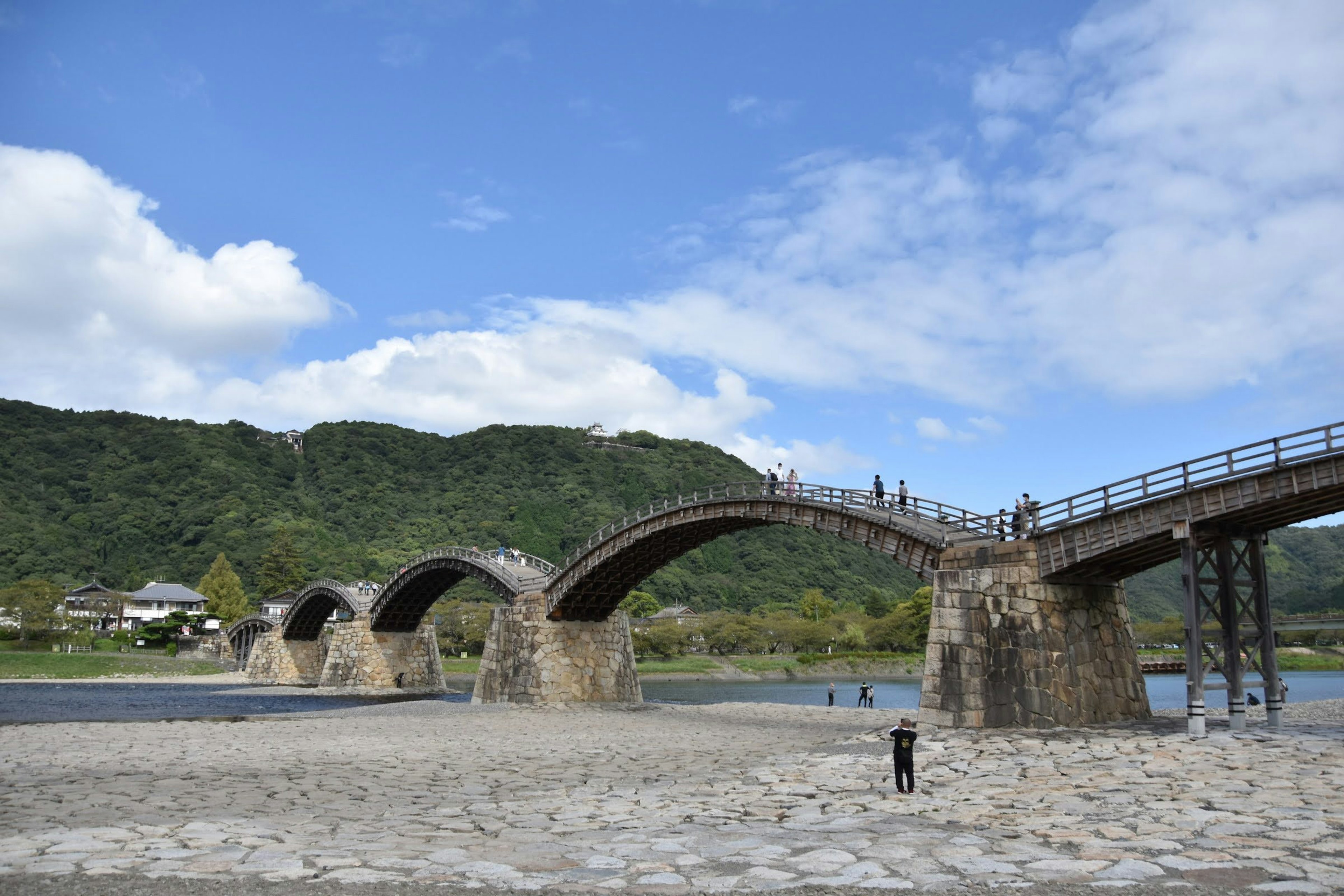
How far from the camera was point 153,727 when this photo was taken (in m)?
30.6

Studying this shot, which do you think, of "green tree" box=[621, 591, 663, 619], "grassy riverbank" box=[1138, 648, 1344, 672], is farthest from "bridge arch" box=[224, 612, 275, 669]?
"grassy riverbank" box=[1138, 648, 1344, 672]

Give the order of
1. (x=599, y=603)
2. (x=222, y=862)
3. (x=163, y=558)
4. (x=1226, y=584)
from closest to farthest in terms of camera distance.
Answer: (x=222, y=862), (x=1226, y=584), (x=599, y=603), (x=163, y=558)

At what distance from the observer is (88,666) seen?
245ft

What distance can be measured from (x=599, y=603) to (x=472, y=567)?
10929 mm

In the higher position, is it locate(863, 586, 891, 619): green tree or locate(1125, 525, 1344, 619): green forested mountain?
locate(1125, 525, 1344, 619): green forested mountain

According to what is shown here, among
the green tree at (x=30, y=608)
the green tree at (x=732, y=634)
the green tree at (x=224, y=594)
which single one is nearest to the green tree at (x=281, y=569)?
the green tree at (x=224, y=594)

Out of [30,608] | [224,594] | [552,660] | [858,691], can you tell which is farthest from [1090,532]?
[224,594]

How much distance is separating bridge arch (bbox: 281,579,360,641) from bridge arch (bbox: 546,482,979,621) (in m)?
29.8

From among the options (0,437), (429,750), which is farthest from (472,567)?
(0,437)

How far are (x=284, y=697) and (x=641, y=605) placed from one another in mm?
61526

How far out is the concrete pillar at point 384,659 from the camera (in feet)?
208

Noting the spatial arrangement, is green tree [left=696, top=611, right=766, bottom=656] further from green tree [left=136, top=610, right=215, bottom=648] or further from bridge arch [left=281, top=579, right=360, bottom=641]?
green tree [left=136, top=610, right=215, bottom=648]

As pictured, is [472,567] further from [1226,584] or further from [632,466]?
[632,466]

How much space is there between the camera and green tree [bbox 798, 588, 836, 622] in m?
109
